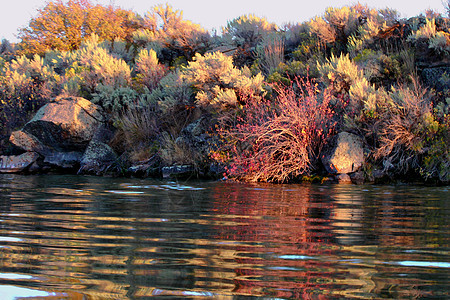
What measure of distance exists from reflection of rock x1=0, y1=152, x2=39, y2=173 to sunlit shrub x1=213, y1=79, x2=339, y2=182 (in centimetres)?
667

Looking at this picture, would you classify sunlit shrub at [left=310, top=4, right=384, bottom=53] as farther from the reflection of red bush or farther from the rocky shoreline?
the reflection of red bush

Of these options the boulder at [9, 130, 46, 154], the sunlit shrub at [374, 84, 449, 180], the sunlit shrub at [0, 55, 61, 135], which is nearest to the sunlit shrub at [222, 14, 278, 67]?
the sunlit shrub at [0, 55, 61, 135]

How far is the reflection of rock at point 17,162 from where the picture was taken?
48.8 ft

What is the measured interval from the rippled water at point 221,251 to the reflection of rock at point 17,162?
30.2ft

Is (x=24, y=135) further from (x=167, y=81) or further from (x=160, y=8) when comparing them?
(x=160, y=8)

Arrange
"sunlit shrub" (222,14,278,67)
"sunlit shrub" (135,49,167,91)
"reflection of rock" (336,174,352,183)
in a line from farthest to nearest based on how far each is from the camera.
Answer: "sunlit shrub" (222,14,278,67)
"sunlit shrub" (135,49,167,91)
"reflection of rock" (336,174,352,183)

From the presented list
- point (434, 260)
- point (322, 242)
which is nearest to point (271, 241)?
point (322, 242)

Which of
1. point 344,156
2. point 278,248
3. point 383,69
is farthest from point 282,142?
point 278,248

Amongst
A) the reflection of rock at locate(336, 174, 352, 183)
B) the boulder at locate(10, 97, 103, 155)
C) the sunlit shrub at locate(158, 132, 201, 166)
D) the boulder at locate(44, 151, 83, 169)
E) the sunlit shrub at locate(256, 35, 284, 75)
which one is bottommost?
the reflection of rock at locate(336, 174, 352, 183)

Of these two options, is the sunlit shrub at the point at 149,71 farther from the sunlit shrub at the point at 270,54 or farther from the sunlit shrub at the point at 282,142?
the sunlit shrub at the point at 282,142

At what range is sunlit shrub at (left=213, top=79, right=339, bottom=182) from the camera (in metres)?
11.2

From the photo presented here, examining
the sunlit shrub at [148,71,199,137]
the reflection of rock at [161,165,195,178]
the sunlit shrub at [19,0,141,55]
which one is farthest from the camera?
the sunlit shrub at [19,0,141,55]

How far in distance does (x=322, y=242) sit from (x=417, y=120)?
8509mm

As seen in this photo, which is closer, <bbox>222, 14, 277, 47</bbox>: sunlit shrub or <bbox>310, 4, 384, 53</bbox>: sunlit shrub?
<bbox>310, 4, 384, 53</bbox>: sunlit shrub
